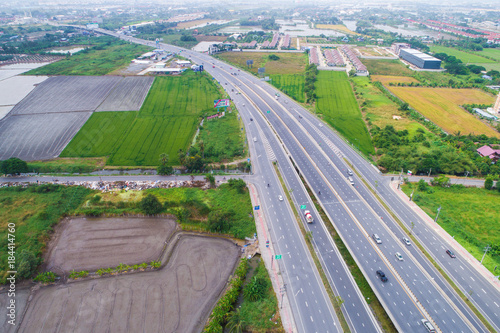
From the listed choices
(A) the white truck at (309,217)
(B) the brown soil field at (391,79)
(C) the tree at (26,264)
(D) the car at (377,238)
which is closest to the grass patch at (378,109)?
(B) the brown soil field at (391,79)

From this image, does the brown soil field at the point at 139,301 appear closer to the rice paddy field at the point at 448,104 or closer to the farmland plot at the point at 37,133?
the farmland plot at the point at 37,133

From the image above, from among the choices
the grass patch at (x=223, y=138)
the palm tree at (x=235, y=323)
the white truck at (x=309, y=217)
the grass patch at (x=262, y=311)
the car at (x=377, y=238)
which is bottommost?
the grass patch at (x=262, y=311)

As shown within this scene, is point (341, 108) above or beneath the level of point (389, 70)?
beneath

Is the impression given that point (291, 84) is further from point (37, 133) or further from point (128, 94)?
point (37, 133)

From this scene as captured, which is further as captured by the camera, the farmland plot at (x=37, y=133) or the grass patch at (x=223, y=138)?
the farmland plot at (x=37, y=133)

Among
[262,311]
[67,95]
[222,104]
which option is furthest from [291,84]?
[262,311]

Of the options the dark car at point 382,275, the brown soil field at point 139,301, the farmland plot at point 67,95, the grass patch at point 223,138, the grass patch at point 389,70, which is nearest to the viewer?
the brown soil field at point 139,301

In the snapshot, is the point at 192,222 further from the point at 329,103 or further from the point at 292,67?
the point at 292,67
